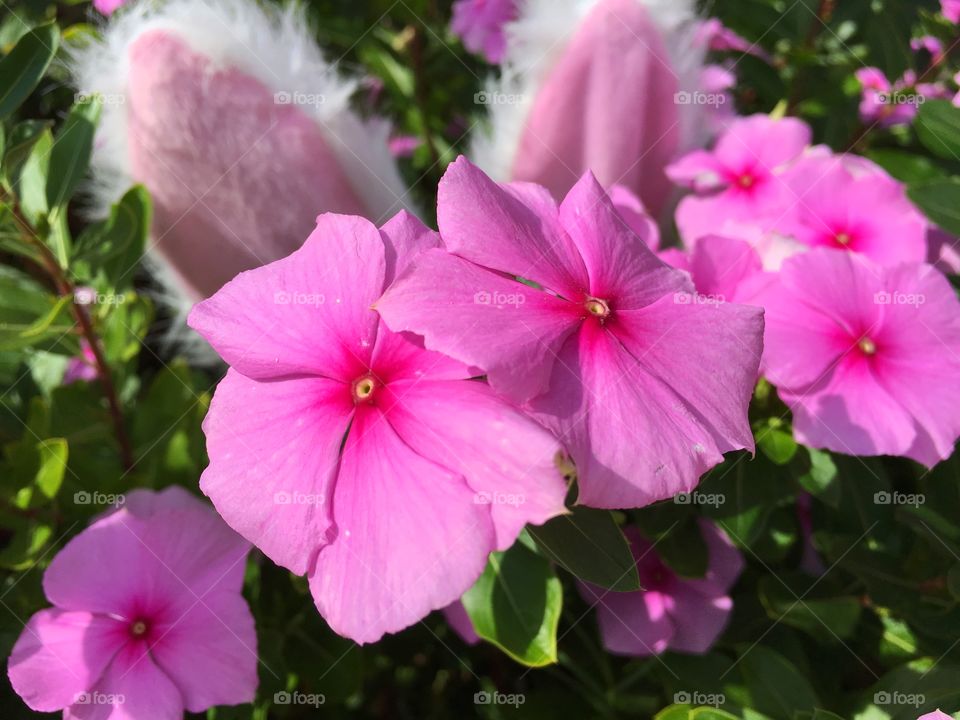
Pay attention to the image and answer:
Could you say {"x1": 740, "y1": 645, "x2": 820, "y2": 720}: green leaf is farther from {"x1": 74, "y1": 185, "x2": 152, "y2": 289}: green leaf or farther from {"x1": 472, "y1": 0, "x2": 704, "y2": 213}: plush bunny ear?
{"x1": 74, "y1": 185, "x2": 152, "y2": 289}: green leaf

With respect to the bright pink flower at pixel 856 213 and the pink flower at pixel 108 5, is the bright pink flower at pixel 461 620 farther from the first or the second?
the pink flower at pixel 108 5

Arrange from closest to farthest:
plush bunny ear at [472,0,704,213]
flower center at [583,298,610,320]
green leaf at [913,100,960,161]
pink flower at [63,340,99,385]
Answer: flower center at [583,298,610,320] < green leaf at [913,100,960,161] < plush bunny ear at [472,0,704,213] < pink flower at [63,340,99,385]

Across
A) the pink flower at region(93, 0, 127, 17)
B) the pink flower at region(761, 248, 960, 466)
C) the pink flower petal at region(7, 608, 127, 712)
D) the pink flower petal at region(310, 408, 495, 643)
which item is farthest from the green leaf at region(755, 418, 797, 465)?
the pink flower at region(93, 0, 127, 17)

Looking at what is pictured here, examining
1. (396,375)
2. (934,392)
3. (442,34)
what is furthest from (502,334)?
(442,34)

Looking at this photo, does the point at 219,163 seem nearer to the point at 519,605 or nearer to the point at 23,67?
the point at 23,67

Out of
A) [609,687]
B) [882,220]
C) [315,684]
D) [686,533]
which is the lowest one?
[609,687]

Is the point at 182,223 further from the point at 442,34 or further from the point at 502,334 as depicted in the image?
the point at 442,34
